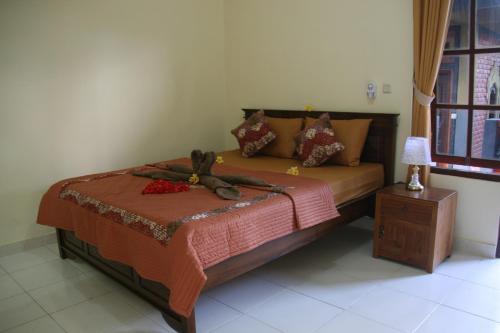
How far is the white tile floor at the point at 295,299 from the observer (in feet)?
7.59

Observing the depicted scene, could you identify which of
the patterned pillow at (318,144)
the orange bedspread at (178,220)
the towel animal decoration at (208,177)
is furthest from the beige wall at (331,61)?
the towel animal decoration at (208,177)

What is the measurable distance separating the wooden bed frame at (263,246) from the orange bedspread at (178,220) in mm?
105

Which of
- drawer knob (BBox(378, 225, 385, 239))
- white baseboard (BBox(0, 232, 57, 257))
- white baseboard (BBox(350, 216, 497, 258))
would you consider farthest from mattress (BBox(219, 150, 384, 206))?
white baseboard (BBox(0, 232, 57, 257))

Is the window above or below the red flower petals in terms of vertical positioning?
above

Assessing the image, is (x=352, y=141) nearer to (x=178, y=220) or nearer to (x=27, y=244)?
(x=178, y=220)

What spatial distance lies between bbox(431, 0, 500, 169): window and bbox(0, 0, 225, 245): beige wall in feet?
8.23

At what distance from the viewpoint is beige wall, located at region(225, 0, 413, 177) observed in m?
3.41

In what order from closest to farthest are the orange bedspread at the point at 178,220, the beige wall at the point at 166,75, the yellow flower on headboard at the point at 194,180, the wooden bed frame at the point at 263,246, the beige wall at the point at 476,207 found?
the orange bedspread at the point at 178,220 < the wooden bed frame at the point at 263,246 < the yellow flower on headboard at the point at 194,180 < the beige wall at the point at 476,207 < the beige wall at the point at 166,75

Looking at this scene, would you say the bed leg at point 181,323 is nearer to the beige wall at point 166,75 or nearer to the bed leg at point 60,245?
the bed leg at point 60,245

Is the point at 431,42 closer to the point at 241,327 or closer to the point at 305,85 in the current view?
the point at 305,85

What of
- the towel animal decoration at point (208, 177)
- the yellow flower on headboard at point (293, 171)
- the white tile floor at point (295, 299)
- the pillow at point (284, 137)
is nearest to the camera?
the white tile floor at point (295, 299)

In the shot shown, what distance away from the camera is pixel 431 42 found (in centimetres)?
308

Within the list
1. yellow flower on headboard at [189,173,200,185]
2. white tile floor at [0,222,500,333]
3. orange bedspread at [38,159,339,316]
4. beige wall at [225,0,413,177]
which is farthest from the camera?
beige wall at [225,0,413,177]

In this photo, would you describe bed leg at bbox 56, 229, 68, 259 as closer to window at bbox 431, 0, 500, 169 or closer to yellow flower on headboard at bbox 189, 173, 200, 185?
yellow flower on headboard at bbox 189, 173, 200, 185
